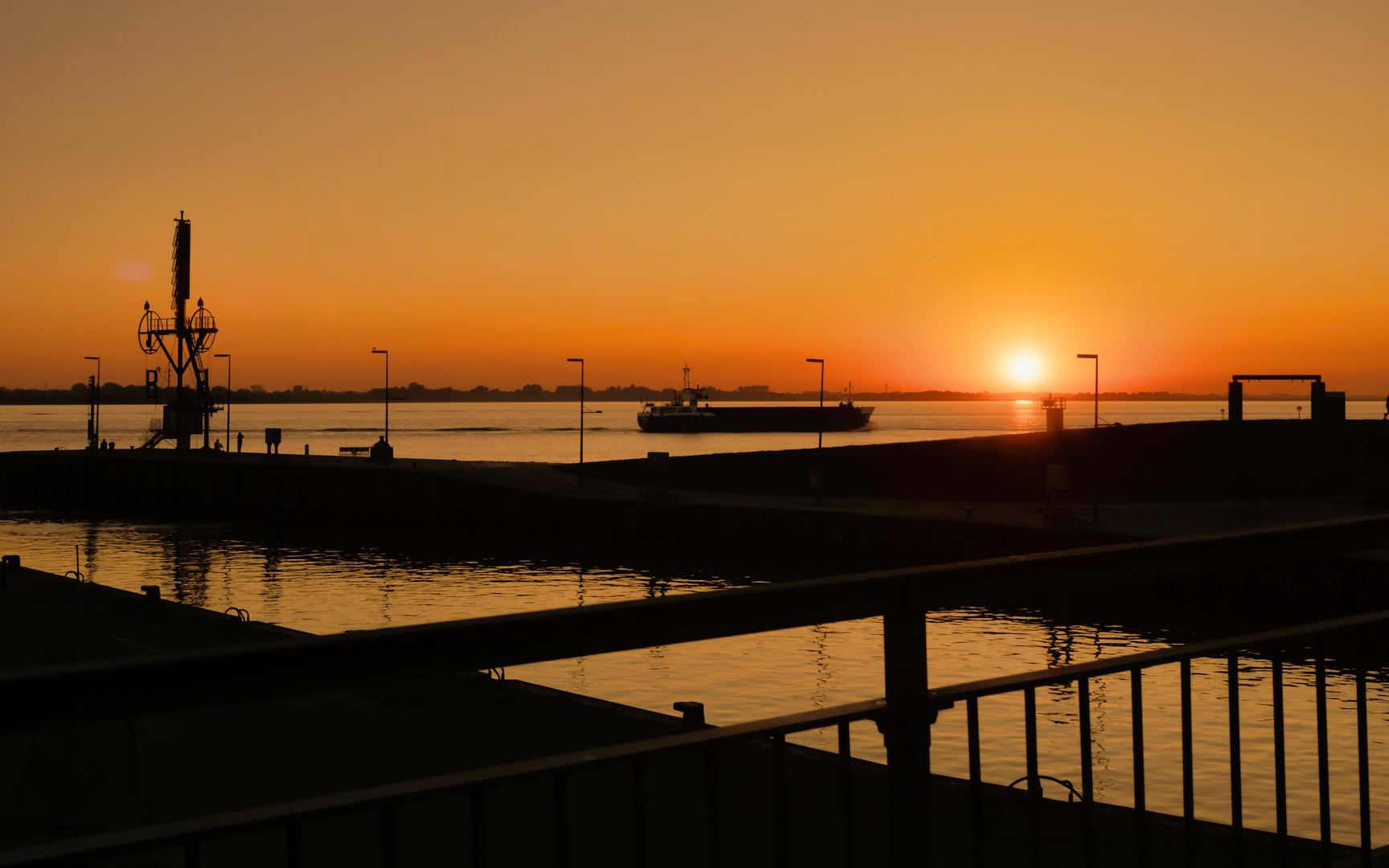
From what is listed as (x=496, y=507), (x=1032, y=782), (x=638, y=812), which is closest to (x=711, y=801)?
(x=638, y=812)

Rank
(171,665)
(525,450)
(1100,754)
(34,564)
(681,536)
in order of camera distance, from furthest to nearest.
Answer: (525,450)
(34,564)
(681,536)
(1100,754)
(171,665)

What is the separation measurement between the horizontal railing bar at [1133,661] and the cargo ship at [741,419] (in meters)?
178

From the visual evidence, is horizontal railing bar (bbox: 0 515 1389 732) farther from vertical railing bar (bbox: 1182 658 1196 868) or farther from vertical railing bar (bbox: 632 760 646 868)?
vertical railing bar (bbox: 1182 658 1196 868)

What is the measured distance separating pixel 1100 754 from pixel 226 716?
14.7m

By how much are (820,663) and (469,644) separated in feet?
87.7

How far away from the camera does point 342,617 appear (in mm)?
37281

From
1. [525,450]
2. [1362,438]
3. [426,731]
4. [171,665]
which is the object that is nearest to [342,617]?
[426,731]

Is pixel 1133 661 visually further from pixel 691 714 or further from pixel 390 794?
pixel 691 714

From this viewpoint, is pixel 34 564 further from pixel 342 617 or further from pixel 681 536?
pixel 681 536

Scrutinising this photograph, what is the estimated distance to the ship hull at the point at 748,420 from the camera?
18462 cm

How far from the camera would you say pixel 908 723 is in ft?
9.82

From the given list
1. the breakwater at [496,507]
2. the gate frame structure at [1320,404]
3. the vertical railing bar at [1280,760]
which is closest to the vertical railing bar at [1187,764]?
Answer: the vertical railing bar at [1280,760]

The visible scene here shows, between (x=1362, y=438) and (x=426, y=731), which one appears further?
(x=1362, y=438)

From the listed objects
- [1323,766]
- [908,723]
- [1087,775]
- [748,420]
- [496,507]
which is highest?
[748,420]
